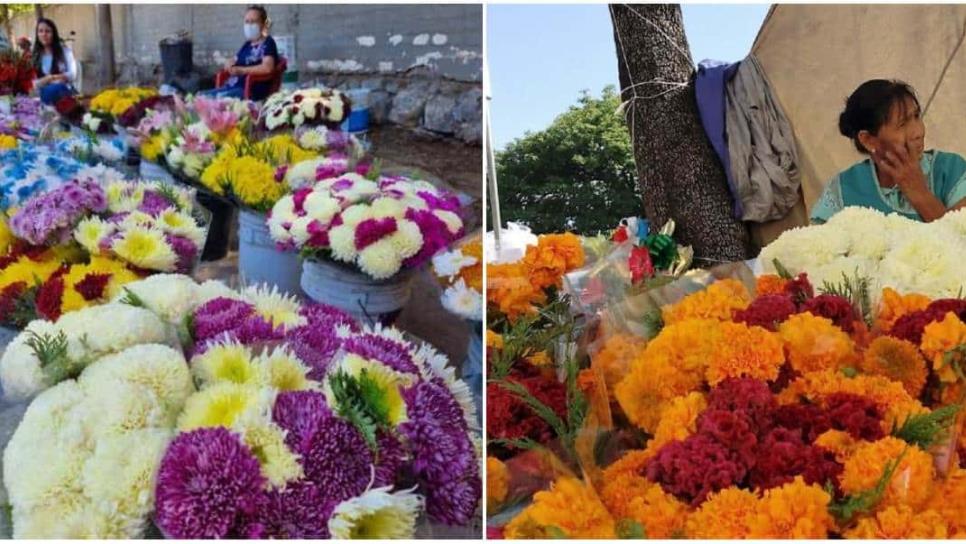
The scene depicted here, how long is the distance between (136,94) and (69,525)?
351 centimetres

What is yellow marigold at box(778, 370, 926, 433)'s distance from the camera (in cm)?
88

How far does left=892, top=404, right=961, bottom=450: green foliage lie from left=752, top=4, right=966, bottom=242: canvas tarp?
184cm

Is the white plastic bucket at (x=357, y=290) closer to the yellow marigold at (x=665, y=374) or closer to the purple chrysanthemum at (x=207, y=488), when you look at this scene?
the yellow marigold at (x=665, y=374)

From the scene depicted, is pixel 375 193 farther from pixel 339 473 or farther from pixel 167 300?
pixel 339 473

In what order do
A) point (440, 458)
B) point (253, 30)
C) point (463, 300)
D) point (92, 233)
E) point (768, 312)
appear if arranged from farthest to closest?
point (253, 30)
point (463, 300)
point (92, 233)
point (768, 312)
point (440, 458)

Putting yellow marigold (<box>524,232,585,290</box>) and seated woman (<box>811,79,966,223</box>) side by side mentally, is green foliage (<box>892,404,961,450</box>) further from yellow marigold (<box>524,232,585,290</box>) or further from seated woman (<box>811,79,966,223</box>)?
seated woman (<box>811,79,966,223</box>)

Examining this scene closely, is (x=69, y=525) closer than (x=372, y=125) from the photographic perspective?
Yes

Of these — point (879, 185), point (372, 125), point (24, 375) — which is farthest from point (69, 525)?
point (372, 125)

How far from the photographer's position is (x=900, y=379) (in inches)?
37.2

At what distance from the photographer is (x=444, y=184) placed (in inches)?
101

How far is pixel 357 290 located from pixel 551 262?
1.92 feet

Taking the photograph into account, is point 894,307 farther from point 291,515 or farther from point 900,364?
point 291,515

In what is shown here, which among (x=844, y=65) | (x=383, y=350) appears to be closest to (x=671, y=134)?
(x=844, y=65)

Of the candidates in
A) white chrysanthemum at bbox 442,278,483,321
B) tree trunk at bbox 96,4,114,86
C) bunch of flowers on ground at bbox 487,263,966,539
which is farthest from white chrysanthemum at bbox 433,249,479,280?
tree trunk at bbox 96,4,114,86
